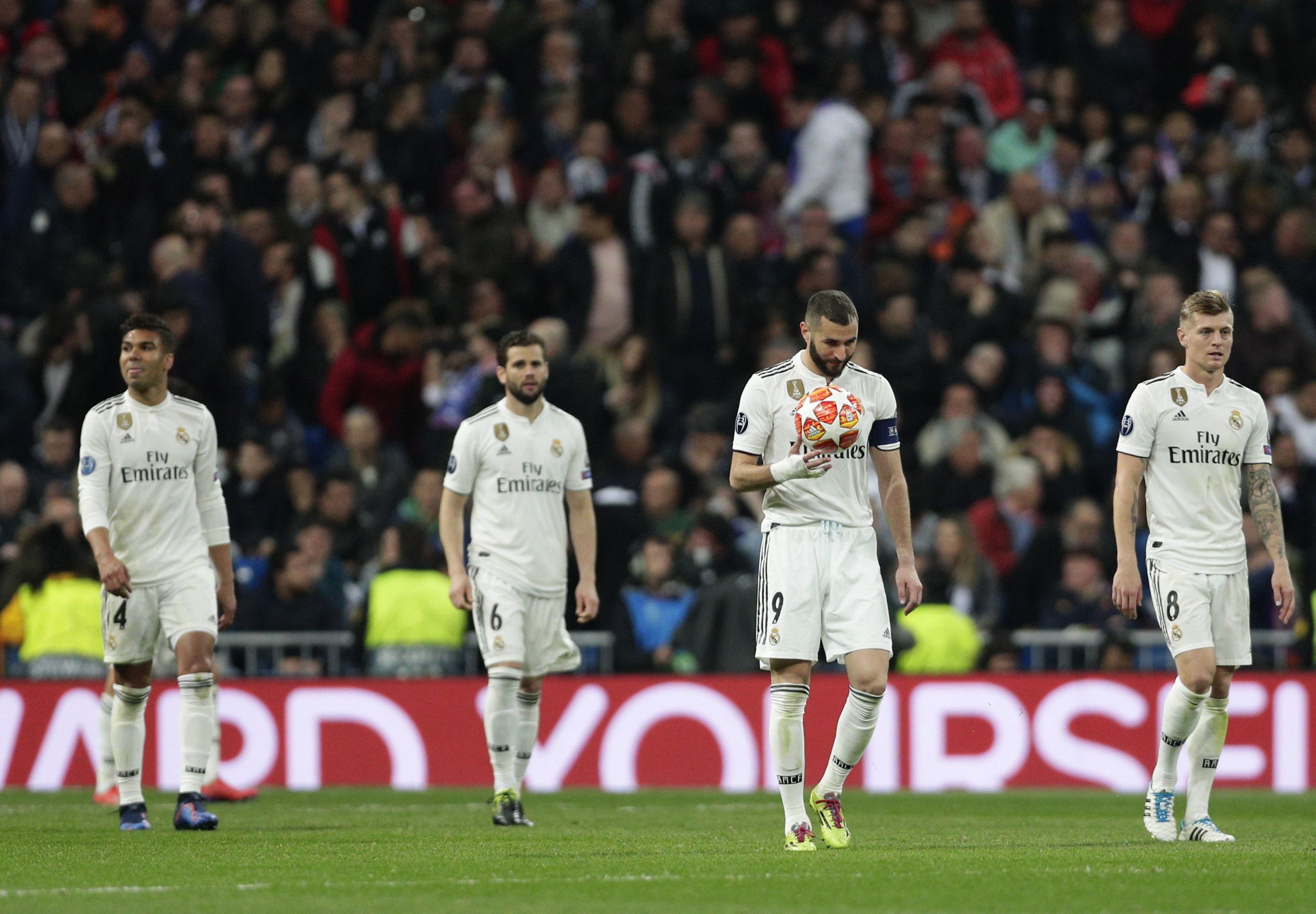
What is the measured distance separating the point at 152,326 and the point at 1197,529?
18.3ft

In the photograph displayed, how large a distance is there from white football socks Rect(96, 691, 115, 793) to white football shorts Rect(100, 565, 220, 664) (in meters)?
2.31

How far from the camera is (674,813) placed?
43.1 feet

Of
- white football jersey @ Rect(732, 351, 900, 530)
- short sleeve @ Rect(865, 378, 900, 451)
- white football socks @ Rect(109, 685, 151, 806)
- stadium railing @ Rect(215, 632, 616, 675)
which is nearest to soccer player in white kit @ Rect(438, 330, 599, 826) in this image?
white football socks @ Rect(109, 685, 151, 806)

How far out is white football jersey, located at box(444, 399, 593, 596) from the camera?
40.6 feet

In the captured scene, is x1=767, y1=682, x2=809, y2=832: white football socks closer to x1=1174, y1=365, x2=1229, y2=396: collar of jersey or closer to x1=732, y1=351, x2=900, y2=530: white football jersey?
x1=732, y1=351, x2=900, y2=530: white football jersey

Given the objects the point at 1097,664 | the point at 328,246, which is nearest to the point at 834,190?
the point at 328,246

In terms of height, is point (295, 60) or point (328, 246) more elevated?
point (295, 60)

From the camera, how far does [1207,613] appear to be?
33.1ft

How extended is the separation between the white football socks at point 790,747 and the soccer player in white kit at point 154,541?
3.40 meters

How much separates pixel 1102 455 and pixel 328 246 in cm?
732

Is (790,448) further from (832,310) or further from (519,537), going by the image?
(519,537)

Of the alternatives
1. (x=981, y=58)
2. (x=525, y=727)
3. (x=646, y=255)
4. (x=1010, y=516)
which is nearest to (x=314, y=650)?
(x=525, y=727)

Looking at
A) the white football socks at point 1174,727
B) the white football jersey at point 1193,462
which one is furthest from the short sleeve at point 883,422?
the white football socks at point 1174,727

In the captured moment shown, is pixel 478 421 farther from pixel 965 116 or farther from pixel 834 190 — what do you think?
pixel 965 116
